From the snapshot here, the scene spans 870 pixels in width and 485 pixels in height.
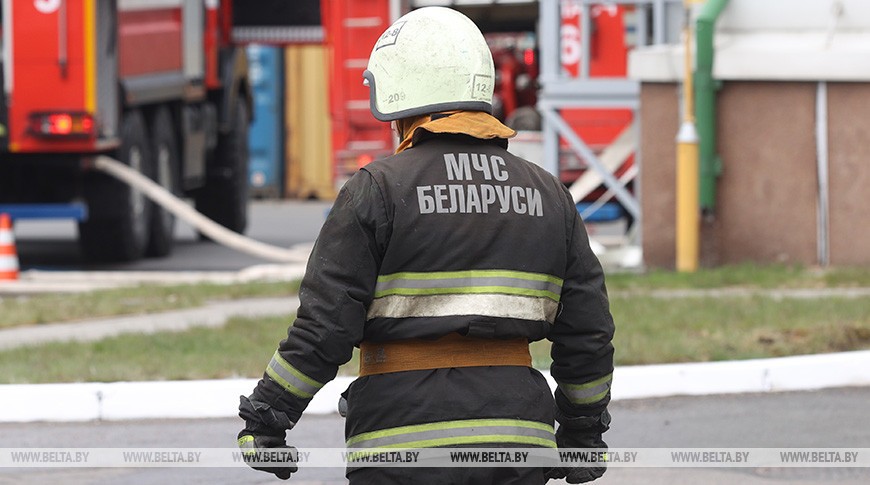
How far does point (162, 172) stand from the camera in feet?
51.0

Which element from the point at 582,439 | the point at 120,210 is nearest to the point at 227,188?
the point at 120,210

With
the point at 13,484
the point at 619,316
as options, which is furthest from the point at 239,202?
the point at 13,484

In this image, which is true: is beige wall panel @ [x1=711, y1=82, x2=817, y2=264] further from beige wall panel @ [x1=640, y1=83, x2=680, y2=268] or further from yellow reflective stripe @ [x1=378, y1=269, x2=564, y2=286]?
yellow reflective stripe @ [x1=378, y1=269, x2=564, y2=286]

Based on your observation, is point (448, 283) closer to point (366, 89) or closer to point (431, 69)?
point (431, 69)

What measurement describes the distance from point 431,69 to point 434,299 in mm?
468

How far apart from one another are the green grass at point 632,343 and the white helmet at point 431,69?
445 centimetres

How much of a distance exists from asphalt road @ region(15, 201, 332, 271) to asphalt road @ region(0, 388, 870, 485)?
24.2 ft

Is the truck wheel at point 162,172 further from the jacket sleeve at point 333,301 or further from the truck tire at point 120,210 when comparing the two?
the jacket sleeve at point 333,301

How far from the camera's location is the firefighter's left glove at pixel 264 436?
122 inches

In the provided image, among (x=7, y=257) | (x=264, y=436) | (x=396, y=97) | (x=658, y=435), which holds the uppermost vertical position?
(x=396, y=97)

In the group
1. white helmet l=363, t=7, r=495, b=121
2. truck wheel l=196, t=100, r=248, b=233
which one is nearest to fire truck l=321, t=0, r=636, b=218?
truck wheel l=196, t=100, r=248, b=233

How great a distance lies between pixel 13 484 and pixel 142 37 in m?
9.21

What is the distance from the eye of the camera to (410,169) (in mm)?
3146

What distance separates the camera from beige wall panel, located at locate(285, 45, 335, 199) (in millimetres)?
25566
